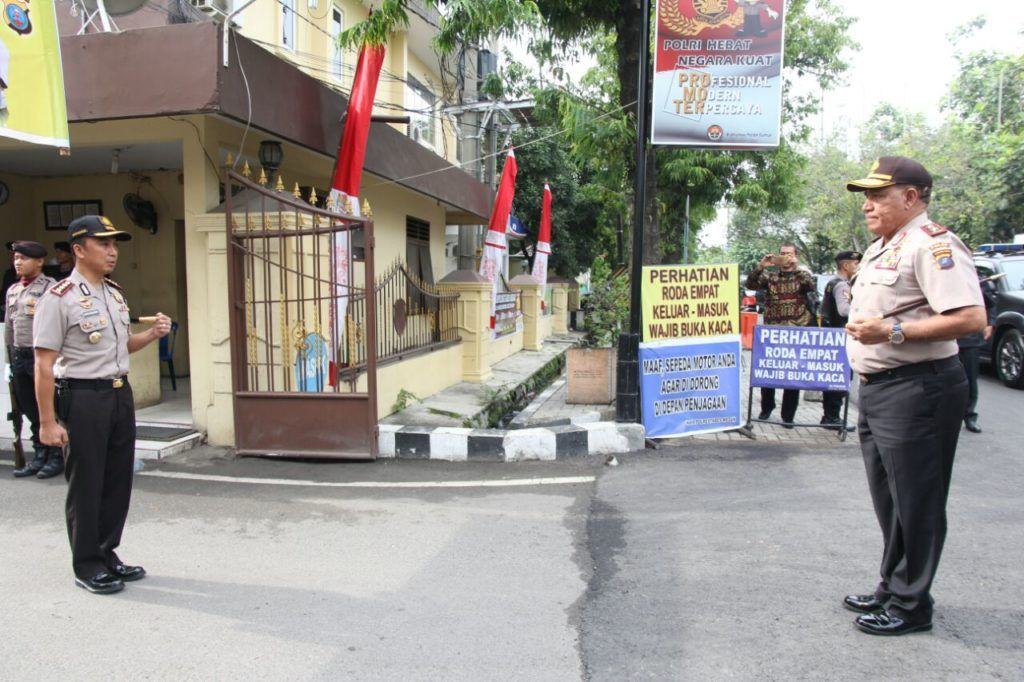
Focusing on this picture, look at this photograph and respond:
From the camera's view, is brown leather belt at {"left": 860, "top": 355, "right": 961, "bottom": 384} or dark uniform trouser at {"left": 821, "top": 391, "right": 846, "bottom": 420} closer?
brown leather belt at {"left": 860, "top": 355, "right": 961, "bottom": 384}

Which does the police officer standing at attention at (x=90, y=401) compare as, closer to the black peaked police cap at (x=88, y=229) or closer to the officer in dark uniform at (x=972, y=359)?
the black peaked police cap at (x=88, y=229)

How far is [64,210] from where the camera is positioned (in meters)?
9.86

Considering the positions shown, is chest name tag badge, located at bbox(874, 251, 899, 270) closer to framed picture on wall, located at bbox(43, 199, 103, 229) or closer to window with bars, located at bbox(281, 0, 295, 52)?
framed picture on wall, located at bbox(43, 199, 103, 229)

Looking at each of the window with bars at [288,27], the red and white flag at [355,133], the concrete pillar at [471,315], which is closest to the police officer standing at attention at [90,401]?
the red and white flag at [355,133]

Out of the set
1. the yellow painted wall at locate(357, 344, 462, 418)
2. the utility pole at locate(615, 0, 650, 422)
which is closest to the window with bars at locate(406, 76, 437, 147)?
the yellow painted wall at locate(357, 344, 462, 418)

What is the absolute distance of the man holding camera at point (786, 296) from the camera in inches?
291

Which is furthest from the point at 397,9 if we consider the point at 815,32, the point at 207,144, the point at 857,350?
the point at 815,32

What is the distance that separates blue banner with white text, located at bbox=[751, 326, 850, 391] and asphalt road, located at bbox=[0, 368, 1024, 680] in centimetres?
111

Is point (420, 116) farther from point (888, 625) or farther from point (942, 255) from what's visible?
point (888, 625)

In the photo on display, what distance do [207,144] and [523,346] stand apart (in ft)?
31.2

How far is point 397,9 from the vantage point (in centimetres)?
680

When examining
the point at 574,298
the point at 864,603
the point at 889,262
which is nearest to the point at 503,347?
the point at 864,603

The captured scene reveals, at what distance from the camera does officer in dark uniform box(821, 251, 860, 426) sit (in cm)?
712

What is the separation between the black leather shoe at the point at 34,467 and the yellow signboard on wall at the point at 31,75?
2537 mm
